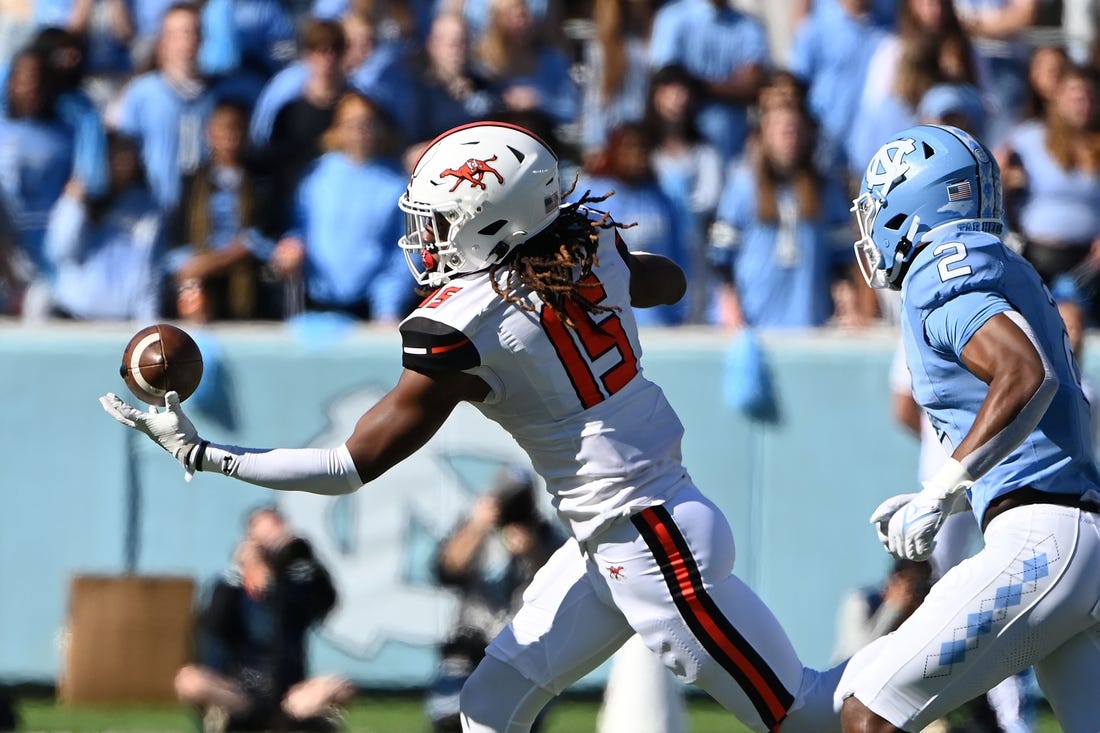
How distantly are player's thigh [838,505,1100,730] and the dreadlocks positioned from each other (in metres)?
1.04

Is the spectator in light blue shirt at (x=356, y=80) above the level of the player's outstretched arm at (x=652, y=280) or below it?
below

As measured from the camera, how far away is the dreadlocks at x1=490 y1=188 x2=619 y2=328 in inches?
166

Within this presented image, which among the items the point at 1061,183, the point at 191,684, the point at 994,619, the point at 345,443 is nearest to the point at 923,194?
the point at 994,619

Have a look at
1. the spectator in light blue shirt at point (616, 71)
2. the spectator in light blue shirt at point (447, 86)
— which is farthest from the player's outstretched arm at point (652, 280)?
the spectator in light blue shirt at point (616, 71)

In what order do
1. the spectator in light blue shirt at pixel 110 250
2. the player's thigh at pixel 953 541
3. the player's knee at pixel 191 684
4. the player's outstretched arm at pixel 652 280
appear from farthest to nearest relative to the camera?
the spectator in light blue shirt at pixel 110 250
the player's knee at pixel 191 684
the player's thigh at pixel 953 541
the player's outstretched arm at pixel 652 280

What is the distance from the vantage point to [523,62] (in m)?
8.62

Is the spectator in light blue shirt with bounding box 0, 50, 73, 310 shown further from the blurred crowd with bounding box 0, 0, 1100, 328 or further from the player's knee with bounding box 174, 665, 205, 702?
the player's knee with bounding box 174, 665, 205, 702

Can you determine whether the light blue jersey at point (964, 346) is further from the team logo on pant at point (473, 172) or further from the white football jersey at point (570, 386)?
the team logo on pant at point (473, 172)

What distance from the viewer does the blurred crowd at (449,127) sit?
790 centimetres

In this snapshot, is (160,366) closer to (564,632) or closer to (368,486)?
(564,632)

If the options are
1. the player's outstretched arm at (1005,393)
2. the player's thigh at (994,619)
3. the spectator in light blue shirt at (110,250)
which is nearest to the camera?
the player's outstretched arm at (1005,393)

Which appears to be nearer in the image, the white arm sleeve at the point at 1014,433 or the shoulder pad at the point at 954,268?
the white arm sleeve at the point at 1014,433

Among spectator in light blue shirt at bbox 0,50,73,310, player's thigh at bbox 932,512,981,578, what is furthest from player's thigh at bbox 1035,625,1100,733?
spectator in light blue shirt at bbox 0,50,73,310

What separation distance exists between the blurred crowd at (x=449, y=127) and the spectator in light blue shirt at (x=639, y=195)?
0.01 meters
